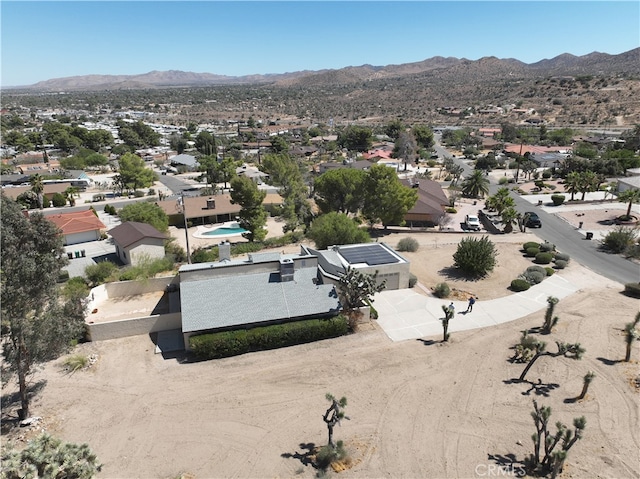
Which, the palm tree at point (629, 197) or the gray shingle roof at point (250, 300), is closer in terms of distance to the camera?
the gray shingle roof at point (250, 300)

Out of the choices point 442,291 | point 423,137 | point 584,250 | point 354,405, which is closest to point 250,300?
point 354,405

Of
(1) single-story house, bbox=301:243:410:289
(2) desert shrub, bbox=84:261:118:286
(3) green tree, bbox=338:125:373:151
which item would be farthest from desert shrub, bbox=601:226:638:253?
(3) green tree, bbox=338:125:373:151

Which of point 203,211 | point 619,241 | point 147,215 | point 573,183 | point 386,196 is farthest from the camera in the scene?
point 573,183

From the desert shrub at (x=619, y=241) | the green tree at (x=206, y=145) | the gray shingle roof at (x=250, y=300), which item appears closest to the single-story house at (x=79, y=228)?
the gray shingle roof at (x=250, y=300)

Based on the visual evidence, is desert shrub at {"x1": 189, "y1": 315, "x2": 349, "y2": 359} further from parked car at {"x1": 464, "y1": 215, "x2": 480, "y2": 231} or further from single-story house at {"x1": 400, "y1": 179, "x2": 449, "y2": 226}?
parked car at {"x1": 464, "y1": 215, "x2": 480, "y2": 231}

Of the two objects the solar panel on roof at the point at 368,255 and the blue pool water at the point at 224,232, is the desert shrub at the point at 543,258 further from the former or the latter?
the blue pool water at the point at 224,232

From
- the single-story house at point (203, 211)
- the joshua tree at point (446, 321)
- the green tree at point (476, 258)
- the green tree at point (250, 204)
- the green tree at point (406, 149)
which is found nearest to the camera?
the joshua tree at point (446, 321)

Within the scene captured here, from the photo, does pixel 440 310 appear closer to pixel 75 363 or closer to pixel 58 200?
pixel 75 363
